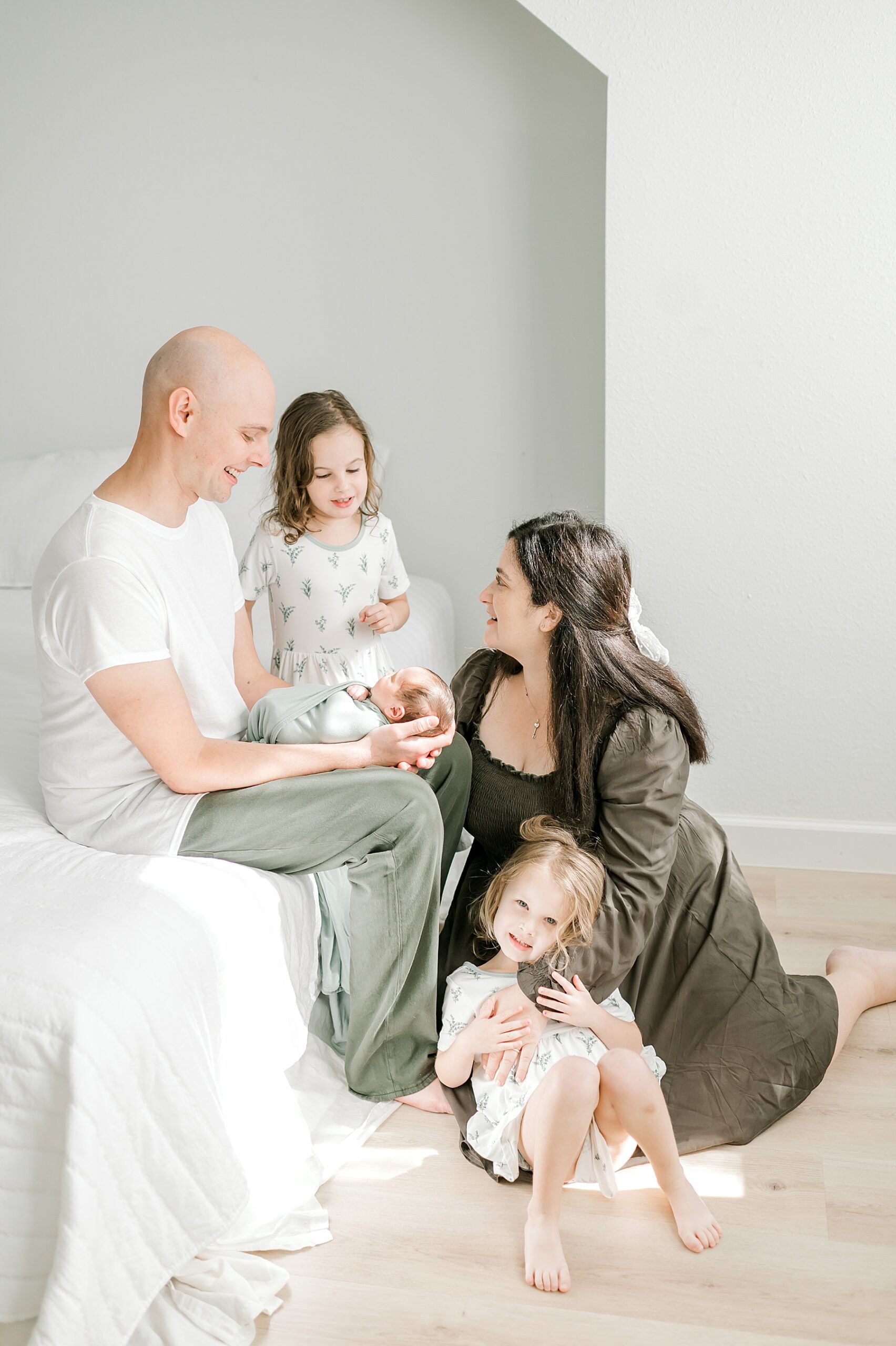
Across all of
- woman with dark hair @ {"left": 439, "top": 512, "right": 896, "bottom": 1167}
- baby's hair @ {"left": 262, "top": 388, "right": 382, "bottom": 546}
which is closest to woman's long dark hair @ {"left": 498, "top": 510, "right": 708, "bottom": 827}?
woman with dark hair @ {"left": 439, "top": 512, "right": 896, "bottom": 1167}

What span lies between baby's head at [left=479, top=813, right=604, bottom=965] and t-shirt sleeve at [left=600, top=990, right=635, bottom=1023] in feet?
0.48

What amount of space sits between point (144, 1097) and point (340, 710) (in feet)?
2.14

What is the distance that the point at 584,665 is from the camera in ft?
5.52

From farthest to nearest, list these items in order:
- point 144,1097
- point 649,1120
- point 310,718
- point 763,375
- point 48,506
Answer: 1. point 48,506
2. point 763,375
3. point 310,718
4. point 649,1120
5. point 144,1097

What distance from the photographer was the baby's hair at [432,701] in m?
1.69

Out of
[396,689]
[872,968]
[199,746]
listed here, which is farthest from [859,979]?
[199,746]

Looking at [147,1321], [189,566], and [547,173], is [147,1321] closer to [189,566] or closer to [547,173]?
[189,566]

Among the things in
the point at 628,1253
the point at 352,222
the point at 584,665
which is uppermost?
the point at 352,222

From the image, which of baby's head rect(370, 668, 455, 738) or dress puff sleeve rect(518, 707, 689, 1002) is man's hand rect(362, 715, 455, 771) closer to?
baby's head rect(370, 668, 455, 738)

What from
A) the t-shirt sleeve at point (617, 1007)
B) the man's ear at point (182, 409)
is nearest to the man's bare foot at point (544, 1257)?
the t-shirt sleeve at point (617, 1007)

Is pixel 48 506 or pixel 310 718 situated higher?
pixel 48 506

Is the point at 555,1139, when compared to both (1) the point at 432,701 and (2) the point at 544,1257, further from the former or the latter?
(1) the point at 432,701

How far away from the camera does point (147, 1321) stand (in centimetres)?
126

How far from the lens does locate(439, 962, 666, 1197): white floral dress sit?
152 centimetres
